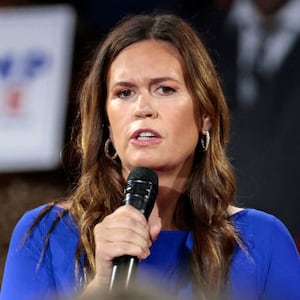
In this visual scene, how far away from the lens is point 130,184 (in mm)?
1033

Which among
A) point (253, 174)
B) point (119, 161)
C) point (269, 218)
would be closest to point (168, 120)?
point (119, 161)

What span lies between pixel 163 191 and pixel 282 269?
238 millimetres

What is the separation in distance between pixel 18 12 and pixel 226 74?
0.74m

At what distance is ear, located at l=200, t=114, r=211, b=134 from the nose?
14 centimetres

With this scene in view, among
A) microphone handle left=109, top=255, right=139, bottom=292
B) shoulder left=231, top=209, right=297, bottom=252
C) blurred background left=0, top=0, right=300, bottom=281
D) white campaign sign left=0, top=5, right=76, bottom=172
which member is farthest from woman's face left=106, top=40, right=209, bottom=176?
white campaign sign left=0, top=5, right=76, bottom=172

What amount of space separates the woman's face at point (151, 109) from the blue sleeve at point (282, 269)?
0.20 meters

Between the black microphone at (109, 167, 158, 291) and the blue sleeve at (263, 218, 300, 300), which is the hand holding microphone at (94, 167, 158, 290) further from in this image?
Result: the blue sleeve at (263, 218, 300, 300)

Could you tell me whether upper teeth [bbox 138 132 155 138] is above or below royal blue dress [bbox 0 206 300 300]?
above

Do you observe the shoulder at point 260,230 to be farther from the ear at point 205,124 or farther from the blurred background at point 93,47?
the blurred background at point 93,47

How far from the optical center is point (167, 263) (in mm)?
1290

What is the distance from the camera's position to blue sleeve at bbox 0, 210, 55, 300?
1.21m

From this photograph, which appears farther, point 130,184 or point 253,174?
point 253,174

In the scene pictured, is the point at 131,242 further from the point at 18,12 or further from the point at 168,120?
the point at 18,12

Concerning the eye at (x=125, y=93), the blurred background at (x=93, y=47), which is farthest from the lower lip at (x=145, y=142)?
the blurred background at (x=93, y=47)
